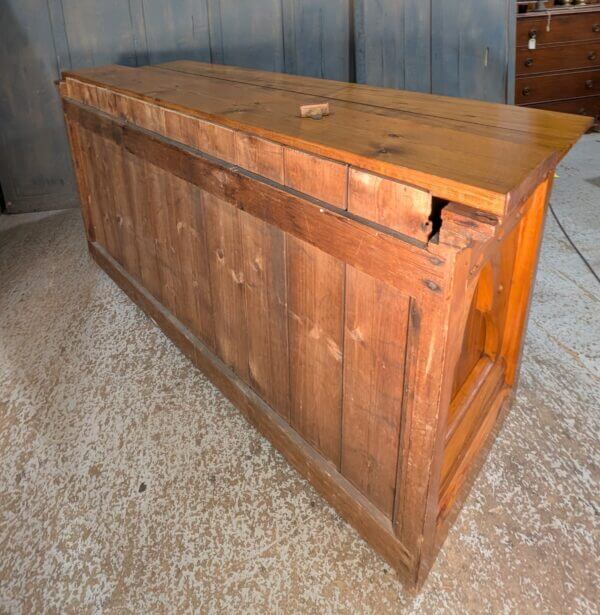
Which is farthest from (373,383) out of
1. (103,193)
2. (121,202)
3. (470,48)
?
(470,48)

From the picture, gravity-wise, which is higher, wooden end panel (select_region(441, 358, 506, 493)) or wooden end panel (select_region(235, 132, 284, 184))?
wooden end panel (select_region(235, 132, 284, 184))

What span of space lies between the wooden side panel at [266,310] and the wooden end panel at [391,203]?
0.77 feet

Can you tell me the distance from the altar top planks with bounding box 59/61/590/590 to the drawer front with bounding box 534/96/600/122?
10.3 ft

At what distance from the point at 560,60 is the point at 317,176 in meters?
3.84

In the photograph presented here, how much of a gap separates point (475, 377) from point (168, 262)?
873mm

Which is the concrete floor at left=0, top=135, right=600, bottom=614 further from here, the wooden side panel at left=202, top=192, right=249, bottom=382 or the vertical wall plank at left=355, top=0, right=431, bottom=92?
the vertical wall plank at left=355, top=0, right=431, bottom=92

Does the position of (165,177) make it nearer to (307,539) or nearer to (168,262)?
(168,262)

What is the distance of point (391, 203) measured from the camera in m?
0.79

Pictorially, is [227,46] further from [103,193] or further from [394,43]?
[103,193]

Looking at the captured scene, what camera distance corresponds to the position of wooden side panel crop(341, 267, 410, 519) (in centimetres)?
88

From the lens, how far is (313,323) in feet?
3.48

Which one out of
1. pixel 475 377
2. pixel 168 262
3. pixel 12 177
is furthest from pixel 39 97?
pixel 475 377

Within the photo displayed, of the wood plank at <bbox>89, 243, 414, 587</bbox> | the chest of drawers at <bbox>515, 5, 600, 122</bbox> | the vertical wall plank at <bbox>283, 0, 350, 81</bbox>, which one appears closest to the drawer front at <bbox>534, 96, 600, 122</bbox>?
the chest of drawers at <bbox>515, 5, 600, 122</bbox>

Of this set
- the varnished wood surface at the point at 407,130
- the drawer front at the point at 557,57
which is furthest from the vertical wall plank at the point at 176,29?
the drawer front at the point at 557,57
